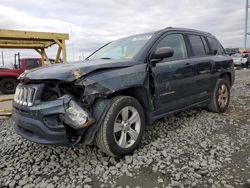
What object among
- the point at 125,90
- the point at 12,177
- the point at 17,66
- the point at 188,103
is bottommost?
the point at 12,177

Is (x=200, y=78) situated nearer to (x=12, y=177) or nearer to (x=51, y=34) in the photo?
(x=12, y=177)

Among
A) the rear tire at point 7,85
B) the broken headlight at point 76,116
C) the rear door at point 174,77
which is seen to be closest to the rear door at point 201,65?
the rear door at point 174,77

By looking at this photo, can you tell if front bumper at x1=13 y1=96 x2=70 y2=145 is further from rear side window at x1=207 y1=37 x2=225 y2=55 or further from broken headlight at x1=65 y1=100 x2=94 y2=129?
rear side window at x1=207 y1=37 x2=225 y2=55

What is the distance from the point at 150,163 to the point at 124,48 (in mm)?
2003

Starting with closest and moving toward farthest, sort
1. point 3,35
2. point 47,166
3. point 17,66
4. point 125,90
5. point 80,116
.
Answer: point 80,116
point 47,166
point 125,90
point 3,35
point 17,66

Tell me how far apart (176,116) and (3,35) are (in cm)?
464

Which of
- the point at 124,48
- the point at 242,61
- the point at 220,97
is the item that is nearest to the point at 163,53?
the point at 124,48

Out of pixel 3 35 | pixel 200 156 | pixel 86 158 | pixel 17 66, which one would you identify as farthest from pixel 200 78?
pixel 17 66

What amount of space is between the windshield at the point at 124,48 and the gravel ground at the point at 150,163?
4.49 feet

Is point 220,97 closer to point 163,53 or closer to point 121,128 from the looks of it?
point 163,53

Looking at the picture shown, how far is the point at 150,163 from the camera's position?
3129mm

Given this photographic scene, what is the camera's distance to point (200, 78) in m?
4.70

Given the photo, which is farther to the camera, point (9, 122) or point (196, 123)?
point (9, 122)

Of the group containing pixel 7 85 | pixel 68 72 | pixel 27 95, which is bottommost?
pixel 27 95
